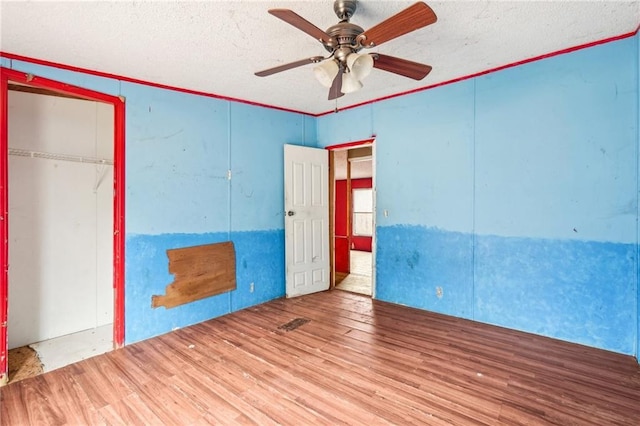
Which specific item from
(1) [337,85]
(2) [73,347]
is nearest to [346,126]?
(1) [337,85]

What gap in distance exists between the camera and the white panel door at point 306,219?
13.7 feet

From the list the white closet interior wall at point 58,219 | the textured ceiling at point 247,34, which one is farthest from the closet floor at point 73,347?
the textured ceiling at point 247,34

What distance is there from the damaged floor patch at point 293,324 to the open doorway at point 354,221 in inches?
51.4

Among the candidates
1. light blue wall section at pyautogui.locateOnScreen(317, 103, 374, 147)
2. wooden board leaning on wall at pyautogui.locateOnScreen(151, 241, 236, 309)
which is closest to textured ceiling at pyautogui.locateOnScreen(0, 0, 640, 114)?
light blue wall section at pyautogui.locateOnScreen(317, 103, 374, 147)

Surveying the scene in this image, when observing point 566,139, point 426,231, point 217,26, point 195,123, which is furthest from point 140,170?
point 566,139

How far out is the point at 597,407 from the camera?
190 centimetres

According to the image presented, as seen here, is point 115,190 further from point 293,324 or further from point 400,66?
point 400,66

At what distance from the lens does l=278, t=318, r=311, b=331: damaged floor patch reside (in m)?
3.17

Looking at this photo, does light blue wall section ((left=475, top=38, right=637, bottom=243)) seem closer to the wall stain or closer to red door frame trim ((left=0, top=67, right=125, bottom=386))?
the wall stain

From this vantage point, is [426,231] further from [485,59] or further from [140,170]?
[140,170]

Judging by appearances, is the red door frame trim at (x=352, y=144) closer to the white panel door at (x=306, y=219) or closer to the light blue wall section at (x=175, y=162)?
the white panel door at (x=306, y=219)

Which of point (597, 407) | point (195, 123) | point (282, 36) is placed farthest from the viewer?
point (195, 123)

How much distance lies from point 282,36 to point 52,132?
248 cm

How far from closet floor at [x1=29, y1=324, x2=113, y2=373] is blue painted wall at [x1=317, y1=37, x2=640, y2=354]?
3105 millimetres
